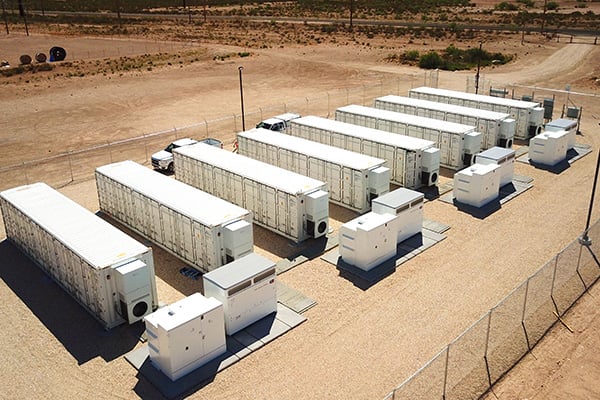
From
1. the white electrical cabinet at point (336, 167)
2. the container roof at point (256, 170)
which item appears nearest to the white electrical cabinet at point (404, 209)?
the white electrical cabinet at point (336, 167)

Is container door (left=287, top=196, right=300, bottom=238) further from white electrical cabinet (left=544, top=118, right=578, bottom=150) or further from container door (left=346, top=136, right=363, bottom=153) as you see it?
white electrical cabinet (left=544, top=118, right=578, bottom=150)

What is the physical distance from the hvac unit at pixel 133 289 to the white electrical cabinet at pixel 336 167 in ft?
44.8

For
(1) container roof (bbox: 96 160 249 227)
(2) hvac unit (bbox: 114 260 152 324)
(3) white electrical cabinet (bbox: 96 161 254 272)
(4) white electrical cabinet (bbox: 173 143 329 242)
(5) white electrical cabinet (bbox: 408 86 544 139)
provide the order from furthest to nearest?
(5) white electrical cabinet (bbox: 408 86 544 139), (4) white electrical cabinet (bbox: 173 143 329 242), (1) container roof (bbox: 96 160 249 227), (3) white electrical cabinet (bbox: 96 161 254 272), (2) hvac unit (bbox: 114 260 152 324)

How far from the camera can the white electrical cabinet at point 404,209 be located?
27.5 m

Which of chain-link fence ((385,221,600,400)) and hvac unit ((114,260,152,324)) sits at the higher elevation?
hvac unit ((114,260,152,324))

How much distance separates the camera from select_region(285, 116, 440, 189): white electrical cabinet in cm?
3469

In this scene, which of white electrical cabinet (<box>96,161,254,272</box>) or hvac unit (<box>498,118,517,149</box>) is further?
hvac unit (<box>498,118,517,149</box>)

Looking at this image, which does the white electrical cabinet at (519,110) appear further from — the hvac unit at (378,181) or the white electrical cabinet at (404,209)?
the white electrical cabinet at (404,209)

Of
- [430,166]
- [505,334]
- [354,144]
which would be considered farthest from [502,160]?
[505,334]

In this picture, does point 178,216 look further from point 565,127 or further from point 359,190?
point 565,127

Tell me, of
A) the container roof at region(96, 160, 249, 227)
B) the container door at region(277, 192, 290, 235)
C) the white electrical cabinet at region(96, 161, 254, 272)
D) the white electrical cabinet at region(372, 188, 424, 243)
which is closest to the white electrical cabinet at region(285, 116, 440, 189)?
the white electrical cabinet at region(372, 188, 424, 243)

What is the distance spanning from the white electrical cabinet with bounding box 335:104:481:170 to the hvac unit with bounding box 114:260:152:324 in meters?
23.9

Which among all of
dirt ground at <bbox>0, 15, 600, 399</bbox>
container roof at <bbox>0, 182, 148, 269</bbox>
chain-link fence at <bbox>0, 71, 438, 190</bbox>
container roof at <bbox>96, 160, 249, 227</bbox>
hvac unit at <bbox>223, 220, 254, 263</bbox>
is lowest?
dirt ground at <bbox>0, 15, 600, 399</bbox>

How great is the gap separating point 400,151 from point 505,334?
16044mm
